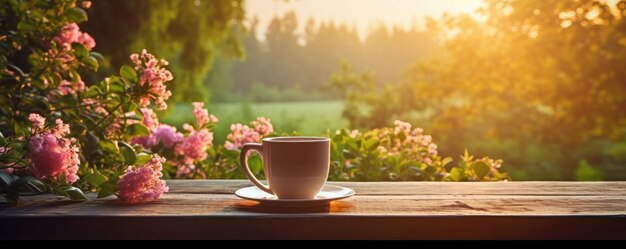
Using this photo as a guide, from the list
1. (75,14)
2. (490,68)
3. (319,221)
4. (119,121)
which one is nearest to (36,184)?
(319,221)

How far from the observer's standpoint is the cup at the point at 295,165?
1.55 m

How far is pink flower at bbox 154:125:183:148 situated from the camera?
9.48ft

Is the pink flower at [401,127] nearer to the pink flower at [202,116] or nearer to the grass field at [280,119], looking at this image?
the pink flower at [202,116]

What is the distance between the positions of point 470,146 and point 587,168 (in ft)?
7.35

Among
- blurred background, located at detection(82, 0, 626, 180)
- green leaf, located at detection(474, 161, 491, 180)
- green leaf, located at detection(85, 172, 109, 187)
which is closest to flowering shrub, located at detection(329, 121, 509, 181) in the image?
green leaf, located at detection(474, 161, 491, 180)

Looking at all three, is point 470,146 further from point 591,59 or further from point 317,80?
point 317,80

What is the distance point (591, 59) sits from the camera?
23.2ft

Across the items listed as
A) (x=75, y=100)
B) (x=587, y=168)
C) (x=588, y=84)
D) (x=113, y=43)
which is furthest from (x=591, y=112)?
(x=75, y=100)

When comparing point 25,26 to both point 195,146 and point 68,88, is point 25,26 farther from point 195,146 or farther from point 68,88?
point 195,146

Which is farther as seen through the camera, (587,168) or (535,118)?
(587,168)

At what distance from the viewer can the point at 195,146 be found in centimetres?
285

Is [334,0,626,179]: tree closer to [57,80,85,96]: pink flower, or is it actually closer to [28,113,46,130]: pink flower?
[57,80,85,96]: pink flower

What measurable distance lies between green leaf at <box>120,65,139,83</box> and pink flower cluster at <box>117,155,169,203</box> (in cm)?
52

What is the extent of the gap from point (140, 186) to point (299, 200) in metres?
0.40
